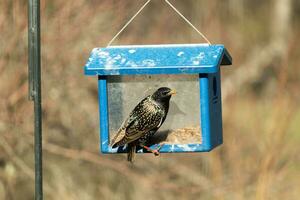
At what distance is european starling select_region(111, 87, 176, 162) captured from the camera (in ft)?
16.3

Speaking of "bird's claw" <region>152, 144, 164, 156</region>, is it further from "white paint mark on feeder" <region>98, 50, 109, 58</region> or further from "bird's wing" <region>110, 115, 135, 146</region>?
"white paint mark on feeder" <region>98, 50, 109, 58</region>

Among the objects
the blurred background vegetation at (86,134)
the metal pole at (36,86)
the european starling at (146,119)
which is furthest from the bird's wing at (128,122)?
the blurred background vegetation at (86,134)

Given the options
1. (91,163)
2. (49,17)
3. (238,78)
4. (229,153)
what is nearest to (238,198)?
(229,153)

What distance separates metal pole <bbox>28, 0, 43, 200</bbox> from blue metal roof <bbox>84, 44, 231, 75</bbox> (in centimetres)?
34

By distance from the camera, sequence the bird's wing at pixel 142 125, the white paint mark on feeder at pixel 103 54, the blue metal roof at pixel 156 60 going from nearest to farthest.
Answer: the blue metal roof at pixel 156 60, the bird's wing at pixel 142 125, the white paint mark on feeder at pixel 103 54

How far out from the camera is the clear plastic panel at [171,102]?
5.07 metres

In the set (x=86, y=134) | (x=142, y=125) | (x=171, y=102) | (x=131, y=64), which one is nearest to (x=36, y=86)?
(x=131, y=64)

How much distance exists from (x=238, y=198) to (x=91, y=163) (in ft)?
5.38

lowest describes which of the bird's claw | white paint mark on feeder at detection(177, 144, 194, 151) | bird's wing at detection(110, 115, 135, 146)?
the bird's claw

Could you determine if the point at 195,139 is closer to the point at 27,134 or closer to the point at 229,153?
the point at 229,153

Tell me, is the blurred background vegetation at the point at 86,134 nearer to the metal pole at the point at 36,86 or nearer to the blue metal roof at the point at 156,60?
the blue metal roof at the point at 156,60

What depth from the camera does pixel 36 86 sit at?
4707 millimetres

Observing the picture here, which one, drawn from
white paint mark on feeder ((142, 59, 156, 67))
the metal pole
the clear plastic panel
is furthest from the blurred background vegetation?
the metal pole

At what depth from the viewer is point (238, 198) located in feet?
23.7
